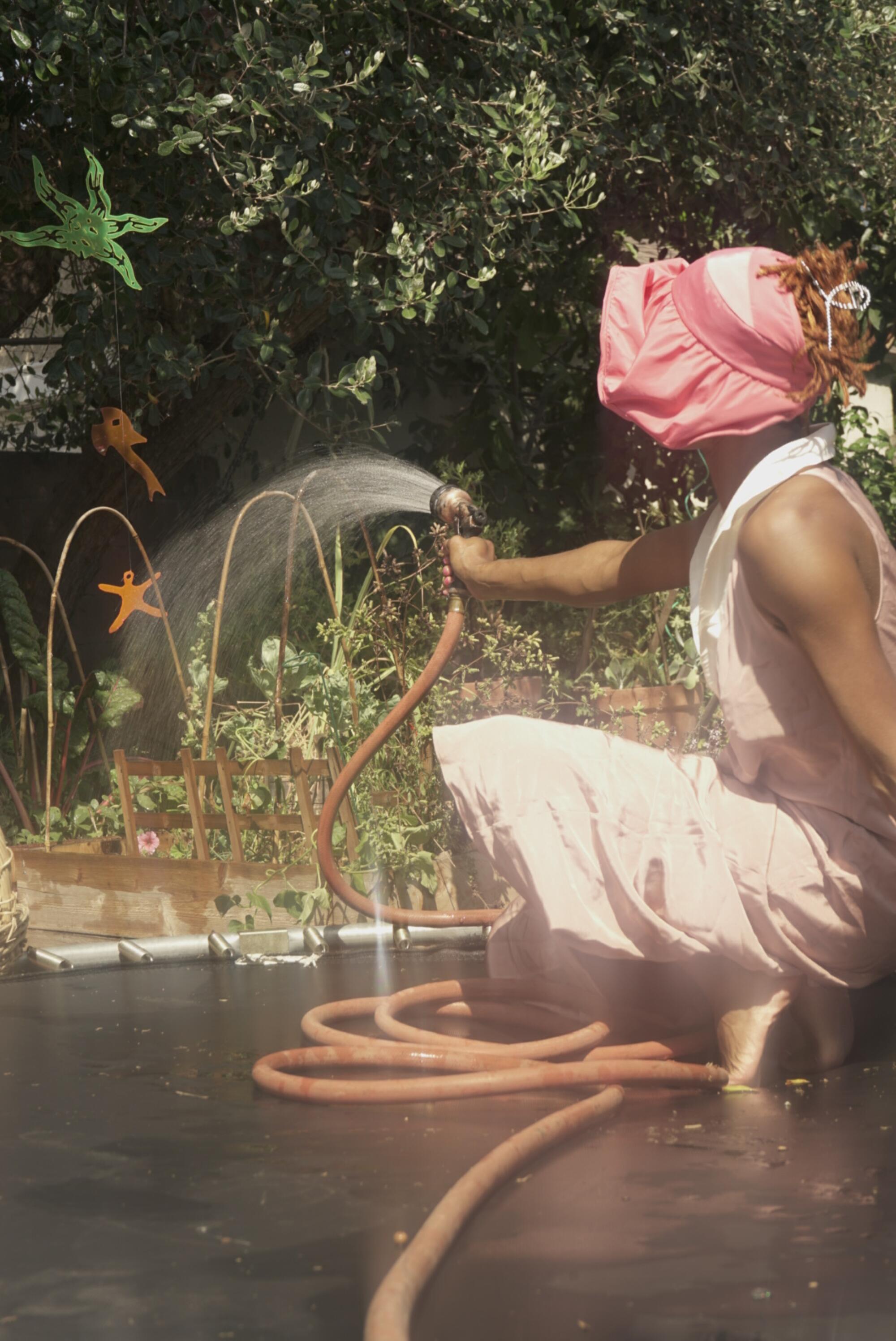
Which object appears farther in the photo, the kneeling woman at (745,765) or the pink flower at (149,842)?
the pink flower at (149,842)

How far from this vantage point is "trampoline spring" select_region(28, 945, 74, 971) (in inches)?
109

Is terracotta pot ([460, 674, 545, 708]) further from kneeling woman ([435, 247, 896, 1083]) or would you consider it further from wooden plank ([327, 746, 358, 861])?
kneeling woman ([435, 247, 896, 1083])

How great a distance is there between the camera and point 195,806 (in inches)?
133

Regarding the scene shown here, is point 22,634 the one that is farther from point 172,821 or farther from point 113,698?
point 172,821

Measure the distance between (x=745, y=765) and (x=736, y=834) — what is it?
0.30 feet

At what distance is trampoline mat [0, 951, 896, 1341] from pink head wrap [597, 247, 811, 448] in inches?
33.1

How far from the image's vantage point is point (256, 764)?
3.44 meters

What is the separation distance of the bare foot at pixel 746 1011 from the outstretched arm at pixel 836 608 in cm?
28

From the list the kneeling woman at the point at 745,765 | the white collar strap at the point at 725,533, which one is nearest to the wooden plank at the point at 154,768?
the kneeling woman at the point at 745,765

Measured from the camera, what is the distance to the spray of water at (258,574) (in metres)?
4.27

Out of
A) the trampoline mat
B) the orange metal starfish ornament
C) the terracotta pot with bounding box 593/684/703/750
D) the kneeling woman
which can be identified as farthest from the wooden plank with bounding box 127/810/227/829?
the kneeling woman

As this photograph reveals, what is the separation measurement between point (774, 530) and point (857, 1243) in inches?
30.4

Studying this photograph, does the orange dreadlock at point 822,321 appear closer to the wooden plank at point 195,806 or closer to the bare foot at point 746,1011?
the bare foot at point 746,1011

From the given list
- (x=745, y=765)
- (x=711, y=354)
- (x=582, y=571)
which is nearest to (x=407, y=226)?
(x=582, y=571)
